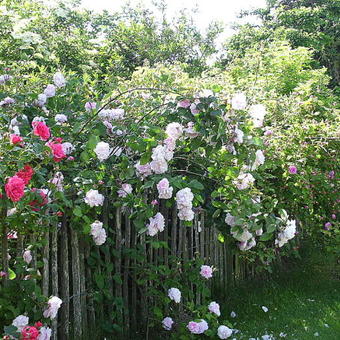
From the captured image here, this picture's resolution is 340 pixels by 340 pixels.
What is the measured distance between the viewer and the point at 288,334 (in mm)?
3592

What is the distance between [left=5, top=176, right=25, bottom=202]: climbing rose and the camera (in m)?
1.89

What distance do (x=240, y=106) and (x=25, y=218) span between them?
1.19m

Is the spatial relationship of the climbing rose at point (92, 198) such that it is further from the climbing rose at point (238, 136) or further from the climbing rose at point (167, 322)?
the climbing rose at point (167, 322)

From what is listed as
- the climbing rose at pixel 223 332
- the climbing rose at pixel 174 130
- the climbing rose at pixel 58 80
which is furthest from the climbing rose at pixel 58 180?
the climbing rose at pixel 223 332

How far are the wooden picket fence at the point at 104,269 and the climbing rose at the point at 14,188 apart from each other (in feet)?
2.03

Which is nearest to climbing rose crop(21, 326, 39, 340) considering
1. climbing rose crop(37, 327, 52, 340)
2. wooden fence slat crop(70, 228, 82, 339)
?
climbing rose crop(37, 327, 52, 340)

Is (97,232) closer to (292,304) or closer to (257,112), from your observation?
(257,112)

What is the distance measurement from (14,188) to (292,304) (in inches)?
124

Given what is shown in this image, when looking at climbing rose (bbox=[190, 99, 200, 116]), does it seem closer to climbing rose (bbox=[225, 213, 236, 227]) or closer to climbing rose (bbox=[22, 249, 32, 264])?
climbing rose (bbox=[225, 213, 236, 227])

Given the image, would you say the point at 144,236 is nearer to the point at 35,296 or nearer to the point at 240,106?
the point at 35,296

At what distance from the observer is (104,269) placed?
302cm

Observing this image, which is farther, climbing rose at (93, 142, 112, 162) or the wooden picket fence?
the wooden picket fence

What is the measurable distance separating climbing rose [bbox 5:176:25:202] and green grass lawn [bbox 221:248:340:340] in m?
2.12

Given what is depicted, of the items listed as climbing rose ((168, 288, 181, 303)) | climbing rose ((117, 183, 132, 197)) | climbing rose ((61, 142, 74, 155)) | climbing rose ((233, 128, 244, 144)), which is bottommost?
climbing rose ((168, 288, 181, 303))
